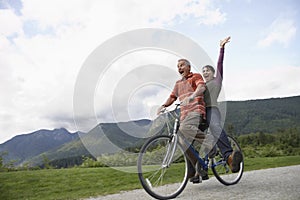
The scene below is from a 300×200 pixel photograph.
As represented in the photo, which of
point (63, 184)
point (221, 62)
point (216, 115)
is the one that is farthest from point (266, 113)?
point (216, 115)

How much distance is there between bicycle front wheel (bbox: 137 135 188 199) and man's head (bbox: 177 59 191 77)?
3.44 ft

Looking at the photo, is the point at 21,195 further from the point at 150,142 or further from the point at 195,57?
the point at 195,57

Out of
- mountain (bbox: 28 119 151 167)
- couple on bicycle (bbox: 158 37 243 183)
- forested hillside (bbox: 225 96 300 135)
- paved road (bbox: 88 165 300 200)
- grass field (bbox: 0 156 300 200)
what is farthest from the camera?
forested hillside (bbox: 225 96 300 135)

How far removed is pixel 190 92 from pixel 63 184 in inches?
158

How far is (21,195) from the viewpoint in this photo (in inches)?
241

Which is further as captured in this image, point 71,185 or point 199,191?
point 71,185

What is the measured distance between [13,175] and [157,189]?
5.15m

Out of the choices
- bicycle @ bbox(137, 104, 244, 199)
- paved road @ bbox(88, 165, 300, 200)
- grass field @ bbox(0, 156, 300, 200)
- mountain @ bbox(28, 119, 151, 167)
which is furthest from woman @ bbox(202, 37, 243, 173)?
grass field @ bbox(0, 156, 300, 200)

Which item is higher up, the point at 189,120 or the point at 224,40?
the point at 224,40

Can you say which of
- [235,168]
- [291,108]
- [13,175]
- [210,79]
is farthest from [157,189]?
[291,108]

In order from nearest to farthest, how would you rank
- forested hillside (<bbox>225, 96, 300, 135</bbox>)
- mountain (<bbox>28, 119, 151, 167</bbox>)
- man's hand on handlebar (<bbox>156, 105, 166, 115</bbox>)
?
mountain (<bbox>28, 119, 151, 167</bbox>), man's hand on handlebar (<bbox>156, 105, 166, 115</bbox>), forested hillside (<bbox>225, 96, 300, 135</bbox>)

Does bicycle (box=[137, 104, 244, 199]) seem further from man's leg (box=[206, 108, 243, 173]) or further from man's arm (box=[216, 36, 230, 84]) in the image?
man's arm (box=[216, 36, 230, 84])

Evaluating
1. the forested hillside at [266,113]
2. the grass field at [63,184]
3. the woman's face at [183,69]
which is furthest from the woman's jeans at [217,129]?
the forested hillside at [266,113]

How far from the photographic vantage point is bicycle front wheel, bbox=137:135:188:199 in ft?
13.4
